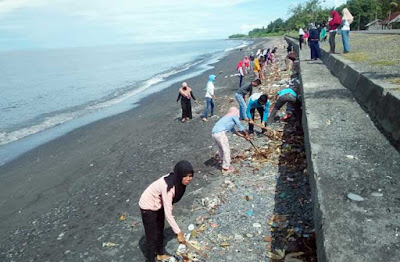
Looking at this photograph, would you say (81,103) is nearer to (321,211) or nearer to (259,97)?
(259,97)

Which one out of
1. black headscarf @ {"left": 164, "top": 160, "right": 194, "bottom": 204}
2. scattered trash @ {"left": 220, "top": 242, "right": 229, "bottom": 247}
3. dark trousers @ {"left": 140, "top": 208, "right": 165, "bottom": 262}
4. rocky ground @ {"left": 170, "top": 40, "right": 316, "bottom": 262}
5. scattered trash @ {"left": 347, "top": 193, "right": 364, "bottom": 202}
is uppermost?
black headscarf @ {"left": 164, "top": 160, "right": 194, "bottom": 204}

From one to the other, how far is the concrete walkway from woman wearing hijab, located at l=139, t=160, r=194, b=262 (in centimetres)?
166

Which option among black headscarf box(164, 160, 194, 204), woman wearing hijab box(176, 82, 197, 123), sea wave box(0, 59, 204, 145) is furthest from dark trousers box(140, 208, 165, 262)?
sea wave box(0, 59, 204, 145)

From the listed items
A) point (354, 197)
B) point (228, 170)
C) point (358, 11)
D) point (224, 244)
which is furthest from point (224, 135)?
point (358, 11)

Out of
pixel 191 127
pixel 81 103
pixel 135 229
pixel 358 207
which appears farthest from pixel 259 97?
pixel 81 103

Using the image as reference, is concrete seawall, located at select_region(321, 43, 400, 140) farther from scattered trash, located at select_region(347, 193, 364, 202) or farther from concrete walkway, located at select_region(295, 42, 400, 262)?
scattered trash, located at select_region(347, 193, 364, 202)

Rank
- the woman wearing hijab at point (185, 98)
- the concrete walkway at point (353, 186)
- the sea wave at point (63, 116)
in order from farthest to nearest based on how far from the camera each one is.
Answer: the sea wave at point (63, 116)
the woman wearing hijab at point (185, 98)
the concrete walkway at point (353, 186)

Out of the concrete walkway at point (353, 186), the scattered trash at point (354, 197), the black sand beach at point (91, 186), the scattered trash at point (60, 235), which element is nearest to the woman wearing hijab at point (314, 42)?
the black sand beach at point (91, 186)

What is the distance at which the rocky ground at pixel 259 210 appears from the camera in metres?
4.40

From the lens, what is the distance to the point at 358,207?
328cm

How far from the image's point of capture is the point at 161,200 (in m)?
4.27

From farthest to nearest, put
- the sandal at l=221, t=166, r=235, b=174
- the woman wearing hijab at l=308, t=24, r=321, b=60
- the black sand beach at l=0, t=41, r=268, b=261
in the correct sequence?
the woman wearing hijab at l=308, t=24, r=321, b=60, the sandal at l=221, t=166, r=235, b=174, the black sand beach at l=0, t=41, r=268, b=261

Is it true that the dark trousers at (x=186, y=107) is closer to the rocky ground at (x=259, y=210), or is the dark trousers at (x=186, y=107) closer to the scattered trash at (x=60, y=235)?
the rocky ground at (x=259, y=210)

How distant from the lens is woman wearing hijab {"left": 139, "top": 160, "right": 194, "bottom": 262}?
3971 mm
